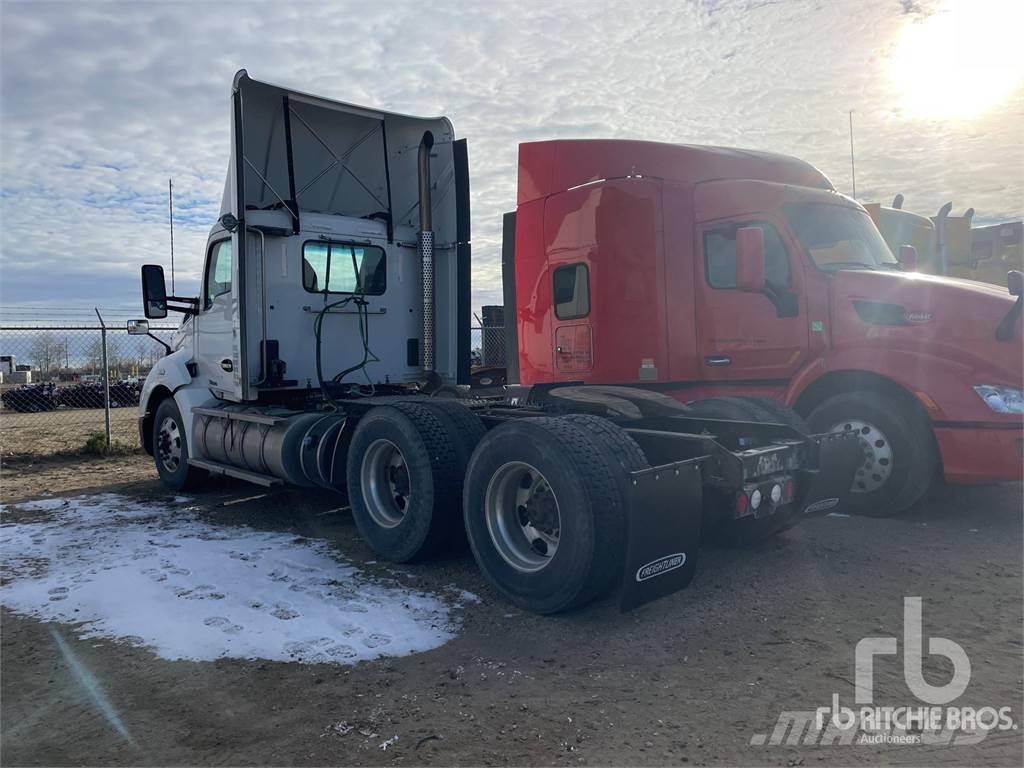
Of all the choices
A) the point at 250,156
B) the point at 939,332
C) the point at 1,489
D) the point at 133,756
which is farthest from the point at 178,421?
the point at 939,332

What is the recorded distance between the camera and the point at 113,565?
5.54 meters

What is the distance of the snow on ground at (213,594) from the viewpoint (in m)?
4.07

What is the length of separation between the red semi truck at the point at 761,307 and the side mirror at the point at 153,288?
12.7ft

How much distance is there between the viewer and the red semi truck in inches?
244

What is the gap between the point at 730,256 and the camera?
24.4 feet

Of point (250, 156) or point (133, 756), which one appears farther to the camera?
point (250, 156)

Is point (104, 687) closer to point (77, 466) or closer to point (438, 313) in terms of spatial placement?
point (438, 313)

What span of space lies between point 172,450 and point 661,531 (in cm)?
684

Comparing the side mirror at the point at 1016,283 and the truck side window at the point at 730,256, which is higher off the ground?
the truck side window at the point at 730,256

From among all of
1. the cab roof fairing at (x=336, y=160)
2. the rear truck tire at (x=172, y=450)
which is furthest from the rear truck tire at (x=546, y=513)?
the rear truck tire at (x=172, y=450)

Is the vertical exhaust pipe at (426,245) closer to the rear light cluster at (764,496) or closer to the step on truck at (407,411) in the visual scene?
the step on truck at (407,411)

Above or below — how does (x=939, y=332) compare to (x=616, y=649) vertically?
above

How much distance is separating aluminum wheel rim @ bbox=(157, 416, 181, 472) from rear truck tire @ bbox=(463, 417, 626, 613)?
5.38 meters

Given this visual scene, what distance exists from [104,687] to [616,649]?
2.45m
